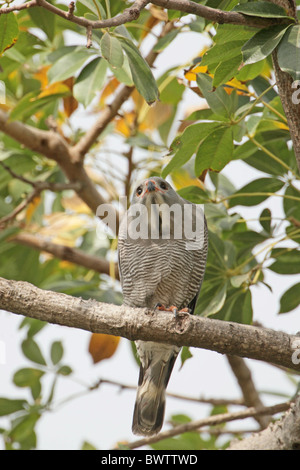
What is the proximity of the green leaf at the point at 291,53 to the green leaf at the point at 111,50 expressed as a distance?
0.67 metres

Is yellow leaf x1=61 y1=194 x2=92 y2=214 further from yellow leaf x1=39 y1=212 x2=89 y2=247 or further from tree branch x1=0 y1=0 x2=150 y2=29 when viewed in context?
tree branch x1=0 y1=0 x2=150 y2=29

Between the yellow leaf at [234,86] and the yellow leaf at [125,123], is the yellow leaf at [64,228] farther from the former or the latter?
the yellow leaf at [234,86]

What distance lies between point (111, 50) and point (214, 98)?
0.70 m

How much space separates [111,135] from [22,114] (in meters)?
1.14

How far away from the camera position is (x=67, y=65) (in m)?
3.69

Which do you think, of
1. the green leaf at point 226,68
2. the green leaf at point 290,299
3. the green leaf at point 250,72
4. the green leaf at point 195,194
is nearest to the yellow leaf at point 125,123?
the green leaf at point 195,194

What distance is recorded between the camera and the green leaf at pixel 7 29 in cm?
264

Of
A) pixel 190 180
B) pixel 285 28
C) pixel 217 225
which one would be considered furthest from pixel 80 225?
pixel 285 28

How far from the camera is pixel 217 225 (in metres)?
3.87

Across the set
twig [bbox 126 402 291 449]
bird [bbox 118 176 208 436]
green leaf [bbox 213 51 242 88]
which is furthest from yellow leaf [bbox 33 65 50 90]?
twig [bbox 126 402 291 449]

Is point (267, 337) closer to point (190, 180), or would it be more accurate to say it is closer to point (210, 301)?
point (210, 301)

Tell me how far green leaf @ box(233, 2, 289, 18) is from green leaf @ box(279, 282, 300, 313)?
1918 millimetres

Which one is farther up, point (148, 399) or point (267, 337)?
point (267, 337)

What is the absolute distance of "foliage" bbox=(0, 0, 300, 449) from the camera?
2688 millimetres
